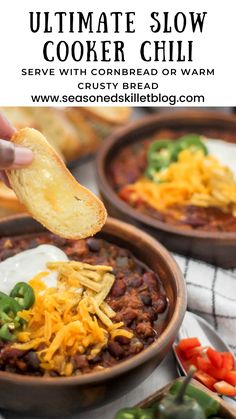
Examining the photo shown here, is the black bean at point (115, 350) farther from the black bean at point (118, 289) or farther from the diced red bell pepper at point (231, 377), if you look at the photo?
the diced red bell pepper at point (231, 377)

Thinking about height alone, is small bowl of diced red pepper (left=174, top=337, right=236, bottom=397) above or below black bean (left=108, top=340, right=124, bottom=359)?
below

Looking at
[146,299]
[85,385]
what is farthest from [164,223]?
[85,385]

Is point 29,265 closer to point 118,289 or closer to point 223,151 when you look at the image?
point 118,289

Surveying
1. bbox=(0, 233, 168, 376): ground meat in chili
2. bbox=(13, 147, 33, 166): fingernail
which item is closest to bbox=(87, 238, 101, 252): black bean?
bbox=(0, 233, 168, 376): ground meat in chili

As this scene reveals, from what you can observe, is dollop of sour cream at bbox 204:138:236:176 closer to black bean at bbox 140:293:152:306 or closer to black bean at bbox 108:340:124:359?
black bean at bbox 140:293:152:306

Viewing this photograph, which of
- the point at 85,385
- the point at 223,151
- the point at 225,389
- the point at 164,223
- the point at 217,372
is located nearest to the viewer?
the point at 85,385

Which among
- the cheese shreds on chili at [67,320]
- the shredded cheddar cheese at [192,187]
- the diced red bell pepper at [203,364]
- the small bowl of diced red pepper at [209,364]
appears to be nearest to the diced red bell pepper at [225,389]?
the small bowl of diced red pepper at [209,364]
